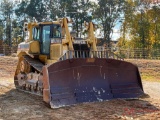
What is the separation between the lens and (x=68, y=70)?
8141 millimetres

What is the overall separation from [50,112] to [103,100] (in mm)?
1827

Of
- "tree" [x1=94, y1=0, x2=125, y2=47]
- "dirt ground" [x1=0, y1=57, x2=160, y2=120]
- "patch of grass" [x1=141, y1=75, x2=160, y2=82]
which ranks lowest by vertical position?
"patch of grass" [x1=141, y1=75, x2=160, y2=82]

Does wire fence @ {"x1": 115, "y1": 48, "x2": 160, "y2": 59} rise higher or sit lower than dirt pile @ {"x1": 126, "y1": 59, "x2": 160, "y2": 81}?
higher

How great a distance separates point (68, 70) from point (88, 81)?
0.70 m

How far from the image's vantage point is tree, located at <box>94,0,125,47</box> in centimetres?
4069

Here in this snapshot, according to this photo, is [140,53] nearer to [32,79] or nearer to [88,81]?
[32,79]

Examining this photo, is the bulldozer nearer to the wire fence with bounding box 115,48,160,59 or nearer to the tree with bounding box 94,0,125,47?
the wire fence with bounding box 115,48,160,59

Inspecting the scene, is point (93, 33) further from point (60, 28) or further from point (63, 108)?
point (63, 108)

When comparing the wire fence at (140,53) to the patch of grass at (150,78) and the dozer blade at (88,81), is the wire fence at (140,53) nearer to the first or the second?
the patch of grass at (150,78)

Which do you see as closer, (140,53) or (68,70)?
(68,70)

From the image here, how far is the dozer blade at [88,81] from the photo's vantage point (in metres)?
7.74

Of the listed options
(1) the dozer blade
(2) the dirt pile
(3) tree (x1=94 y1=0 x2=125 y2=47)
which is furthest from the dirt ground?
(3) tree (x1=94 y1=0 x2=125 y2=47)

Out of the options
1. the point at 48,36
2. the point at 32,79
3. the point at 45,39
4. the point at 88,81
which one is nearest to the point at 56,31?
the point at 48,36

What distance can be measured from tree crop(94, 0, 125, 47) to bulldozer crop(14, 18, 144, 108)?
3008 centimetres
